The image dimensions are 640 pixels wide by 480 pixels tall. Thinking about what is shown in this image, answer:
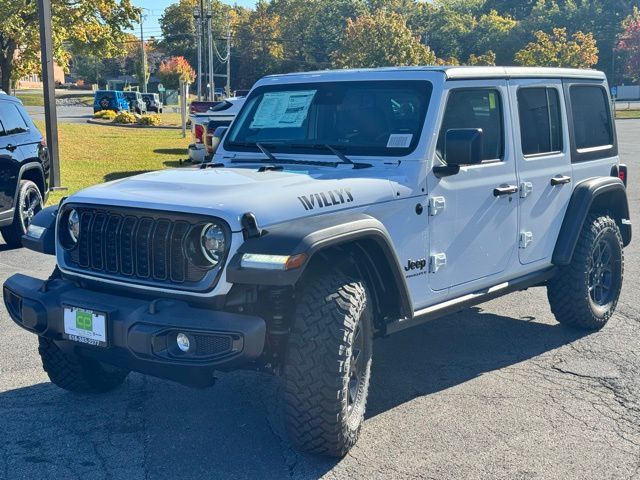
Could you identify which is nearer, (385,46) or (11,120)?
(11,120)

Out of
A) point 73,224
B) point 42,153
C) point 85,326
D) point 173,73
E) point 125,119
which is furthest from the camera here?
point 173,73

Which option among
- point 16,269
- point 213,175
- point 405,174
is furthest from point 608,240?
point 16,269

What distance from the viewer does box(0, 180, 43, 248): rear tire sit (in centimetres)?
976

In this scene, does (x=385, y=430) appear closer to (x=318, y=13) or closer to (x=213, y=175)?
(x=213, y=175)

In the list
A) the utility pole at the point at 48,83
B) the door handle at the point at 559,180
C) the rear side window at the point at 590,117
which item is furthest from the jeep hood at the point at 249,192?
the utility pole at the point at 48,83

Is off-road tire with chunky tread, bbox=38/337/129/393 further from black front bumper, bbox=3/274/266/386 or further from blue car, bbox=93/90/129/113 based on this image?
blue car, bbox=93/90/129/113

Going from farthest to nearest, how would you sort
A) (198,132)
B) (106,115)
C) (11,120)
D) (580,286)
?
(106,115)
(198,132)
(11,120)
(580,286)

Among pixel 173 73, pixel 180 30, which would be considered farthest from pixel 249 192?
pixel 180 30

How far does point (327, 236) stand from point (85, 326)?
4.11ft

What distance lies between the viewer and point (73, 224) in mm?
4453

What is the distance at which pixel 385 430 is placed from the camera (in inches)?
177

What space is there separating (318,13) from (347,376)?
11406 centimetres

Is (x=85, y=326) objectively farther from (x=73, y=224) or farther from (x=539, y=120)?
(x=539, y=120)

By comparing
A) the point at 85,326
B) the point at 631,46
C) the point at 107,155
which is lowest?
the point at 107,155
